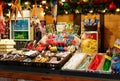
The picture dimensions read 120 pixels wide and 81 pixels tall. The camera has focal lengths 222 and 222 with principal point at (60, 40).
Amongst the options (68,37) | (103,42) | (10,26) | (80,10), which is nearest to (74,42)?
(68,37)

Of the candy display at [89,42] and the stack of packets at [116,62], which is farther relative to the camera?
the candy display at [89,42]

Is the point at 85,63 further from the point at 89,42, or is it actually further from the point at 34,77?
the point at 89,42

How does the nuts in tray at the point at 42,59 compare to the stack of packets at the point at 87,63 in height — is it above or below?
above

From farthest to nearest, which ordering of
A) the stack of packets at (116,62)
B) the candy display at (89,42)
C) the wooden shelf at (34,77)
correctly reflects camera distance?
the candy display at (89,42), the wooden shelf at (34,77), the stack of packets at (116,62)

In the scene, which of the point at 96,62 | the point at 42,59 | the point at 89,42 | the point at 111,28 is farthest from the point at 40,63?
the point at 111,28

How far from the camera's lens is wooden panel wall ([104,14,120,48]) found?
416 inches

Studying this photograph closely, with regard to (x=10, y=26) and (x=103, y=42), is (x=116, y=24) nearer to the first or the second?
(x=103, y=42)

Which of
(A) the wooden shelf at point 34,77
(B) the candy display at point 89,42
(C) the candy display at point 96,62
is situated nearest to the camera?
(A) the wooden shelf at point 34,77

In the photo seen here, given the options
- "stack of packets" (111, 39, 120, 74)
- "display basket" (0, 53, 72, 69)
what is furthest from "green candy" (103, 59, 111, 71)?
"display basket" (0, 53, 72, 69)

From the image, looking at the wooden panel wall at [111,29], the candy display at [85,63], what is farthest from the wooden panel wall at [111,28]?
the candy display at [85,63]

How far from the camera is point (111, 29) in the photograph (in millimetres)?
10758

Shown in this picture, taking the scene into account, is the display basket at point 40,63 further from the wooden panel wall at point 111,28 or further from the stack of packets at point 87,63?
the wooden panel wall at point 111,28

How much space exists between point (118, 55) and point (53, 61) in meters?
Answer: 0.93

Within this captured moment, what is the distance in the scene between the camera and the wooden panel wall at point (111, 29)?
10.6 metres
